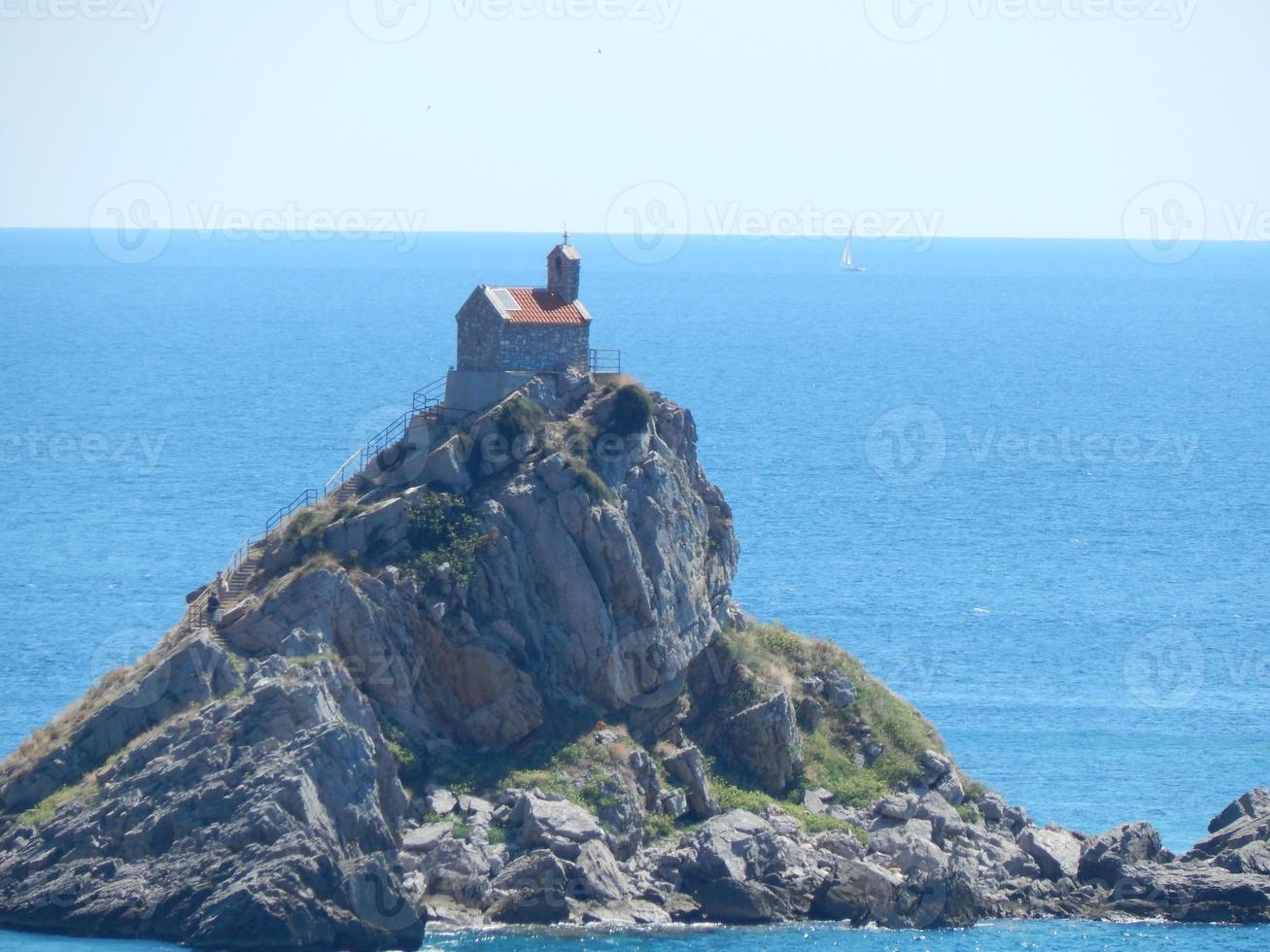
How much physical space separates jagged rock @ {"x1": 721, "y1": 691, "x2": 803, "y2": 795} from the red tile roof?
1379cm

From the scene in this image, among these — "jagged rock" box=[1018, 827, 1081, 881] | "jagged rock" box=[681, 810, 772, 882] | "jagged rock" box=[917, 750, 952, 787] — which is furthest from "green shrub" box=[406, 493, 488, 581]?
"jagged rock" box=[1018, 827, 1081, 881]

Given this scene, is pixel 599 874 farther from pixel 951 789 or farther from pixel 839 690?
pixel 839 690

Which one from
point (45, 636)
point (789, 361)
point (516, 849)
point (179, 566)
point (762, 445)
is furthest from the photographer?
point (789, 361)

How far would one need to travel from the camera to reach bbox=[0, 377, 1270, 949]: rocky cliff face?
5631 cm

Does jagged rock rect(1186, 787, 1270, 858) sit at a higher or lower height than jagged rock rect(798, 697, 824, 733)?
lower

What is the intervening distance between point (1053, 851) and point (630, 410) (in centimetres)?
1924

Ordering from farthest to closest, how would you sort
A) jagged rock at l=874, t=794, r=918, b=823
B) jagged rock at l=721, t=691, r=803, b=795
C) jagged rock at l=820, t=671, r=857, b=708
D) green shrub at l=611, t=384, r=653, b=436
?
1. jagged rock at l=820, t=671, r=857, b=708
2. green shrub at l=611, t=384, r=653, b=436
3. jagged rock at l=721, t=691, r=803, b=795
4. jagged rock at l=874, t=794, r=918, b=823

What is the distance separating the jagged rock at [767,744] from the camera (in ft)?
220

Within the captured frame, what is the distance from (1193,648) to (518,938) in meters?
46.9

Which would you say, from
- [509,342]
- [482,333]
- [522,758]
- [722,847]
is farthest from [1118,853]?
[482,333]

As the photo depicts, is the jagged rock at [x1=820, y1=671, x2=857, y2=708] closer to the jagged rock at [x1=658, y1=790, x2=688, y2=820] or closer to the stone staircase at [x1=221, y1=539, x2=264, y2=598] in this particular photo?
the jagged rock at [x1=658, y1=790, x2=688, y2=820]

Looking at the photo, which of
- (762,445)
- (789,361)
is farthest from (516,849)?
(789,361)

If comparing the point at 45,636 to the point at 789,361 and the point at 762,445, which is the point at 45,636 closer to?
the point at 762,445

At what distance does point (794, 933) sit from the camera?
59156 mm
